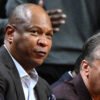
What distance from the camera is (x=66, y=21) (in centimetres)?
377

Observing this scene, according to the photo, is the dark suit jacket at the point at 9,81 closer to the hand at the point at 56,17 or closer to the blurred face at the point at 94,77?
the blurred face at the point at 94,77

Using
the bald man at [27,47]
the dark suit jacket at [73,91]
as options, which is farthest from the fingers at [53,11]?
the dark suit jacket at [73,91]

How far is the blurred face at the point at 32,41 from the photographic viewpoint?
2.89 meters

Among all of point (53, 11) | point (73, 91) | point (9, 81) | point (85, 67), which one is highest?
point (53, 11)

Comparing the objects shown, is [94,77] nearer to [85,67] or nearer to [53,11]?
[85,67]

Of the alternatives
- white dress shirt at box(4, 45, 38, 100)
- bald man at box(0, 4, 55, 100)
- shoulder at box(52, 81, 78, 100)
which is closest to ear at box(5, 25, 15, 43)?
bald man at box(0, 4, 55, 100)

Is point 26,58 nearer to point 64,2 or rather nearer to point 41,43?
point 41,43

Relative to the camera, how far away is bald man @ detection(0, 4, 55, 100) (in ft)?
9.45

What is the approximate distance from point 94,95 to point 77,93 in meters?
0.10

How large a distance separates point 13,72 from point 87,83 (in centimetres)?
49

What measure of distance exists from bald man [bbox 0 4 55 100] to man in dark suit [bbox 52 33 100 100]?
15 cm

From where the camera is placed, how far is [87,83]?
3061 millimetres

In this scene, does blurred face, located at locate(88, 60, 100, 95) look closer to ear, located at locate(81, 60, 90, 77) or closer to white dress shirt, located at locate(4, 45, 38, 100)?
ear, located at locate(81, 60, 90, 77)

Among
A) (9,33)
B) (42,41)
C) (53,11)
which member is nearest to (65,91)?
(42,41)
